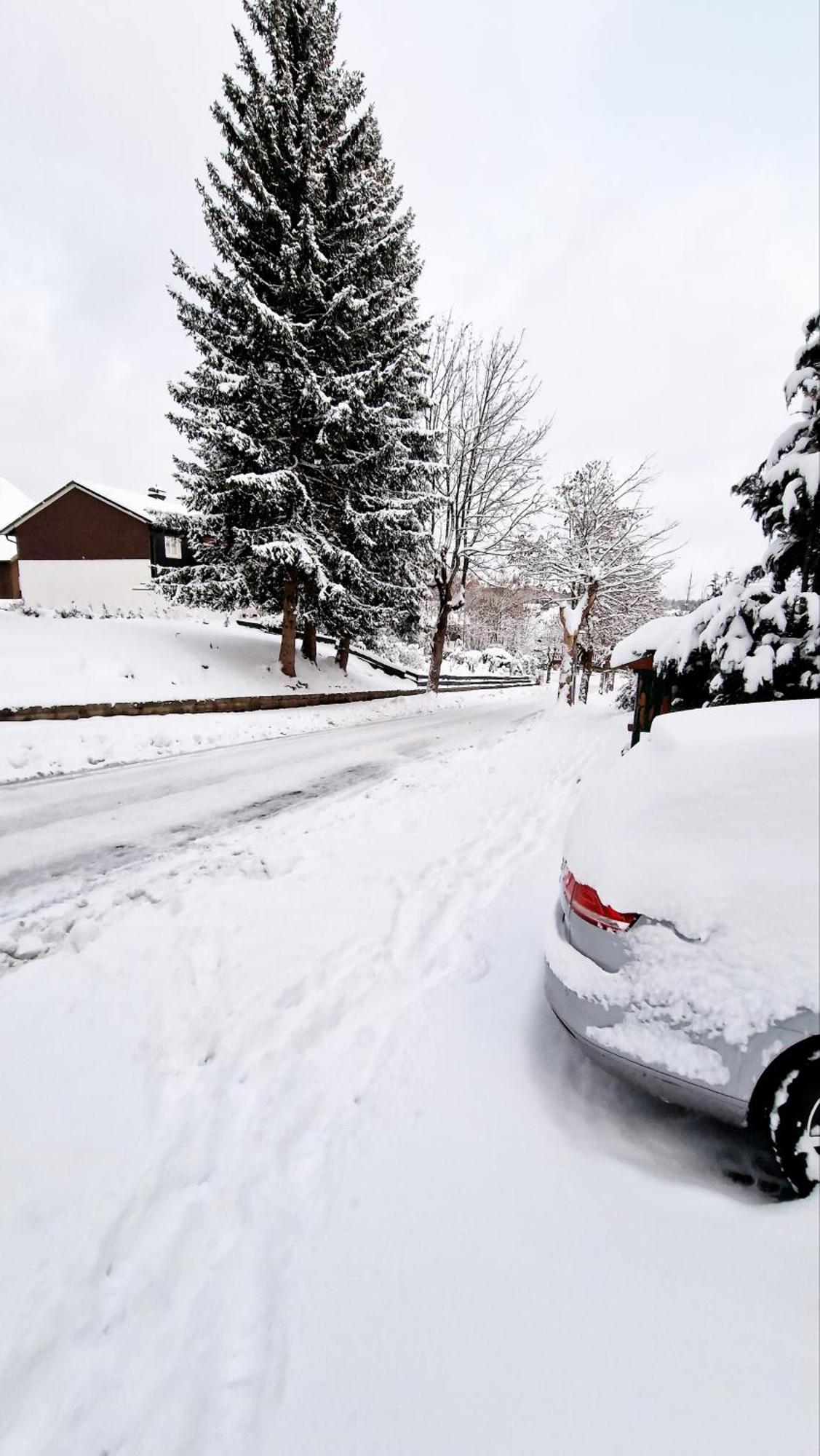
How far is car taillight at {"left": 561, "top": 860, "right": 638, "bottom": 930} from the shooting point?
83.5 inches

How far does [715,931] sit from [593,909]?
44 cm

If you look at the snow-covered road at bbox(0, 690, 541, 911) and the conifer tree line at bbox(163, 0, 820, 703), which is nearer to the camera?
the snow-covered road at bbox(0, 690, 541, 911)

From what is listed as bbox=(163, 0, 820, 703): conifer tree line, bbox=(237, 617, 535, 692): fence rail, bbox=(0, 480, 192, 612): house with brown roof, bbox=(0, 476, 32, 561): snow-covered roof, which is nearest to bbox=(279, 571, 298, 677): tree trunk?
bbox=(163, 0, 820, 703): conifer tree line

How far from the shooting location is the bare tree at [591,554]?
2145 cm

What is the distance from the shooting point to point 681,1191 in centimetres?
192

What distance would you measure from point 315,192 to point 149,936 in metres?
16.8

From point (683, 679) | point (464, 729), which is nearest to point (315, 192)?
point (464, 729)

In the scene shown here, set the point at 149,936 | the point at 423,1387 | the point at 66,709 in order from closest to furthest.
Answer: the point at 423,1387 < the point at 149,936 < the point at 66,709

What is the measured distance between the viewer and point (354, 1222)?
187cm

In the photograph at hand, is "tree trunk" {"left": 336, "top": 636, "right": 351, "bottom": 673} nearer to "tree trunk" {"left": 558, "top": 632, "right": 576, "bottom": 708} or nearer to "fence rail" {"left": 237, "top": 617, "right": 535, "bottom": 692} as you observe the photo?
"fence rail" {"left": 237, "top": 617, "right": 535, "bottom": 692}

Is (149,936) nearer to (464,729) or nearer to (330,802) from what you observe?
(330,802)

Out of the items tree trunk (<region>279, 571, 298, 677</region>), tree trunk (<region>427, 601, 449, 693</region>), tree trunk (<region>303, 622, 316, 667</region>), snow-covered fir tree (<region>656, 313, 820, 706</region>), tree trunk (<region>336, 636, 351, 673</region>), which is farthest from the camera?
tree trunk (<region>427, 601, 449, 693</region>)

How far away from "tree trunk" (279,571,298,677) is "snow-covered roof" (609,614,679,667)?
29.5 ft

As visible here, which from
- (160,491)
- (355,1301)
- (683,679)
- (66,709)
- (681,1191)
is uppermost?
(160,491)
